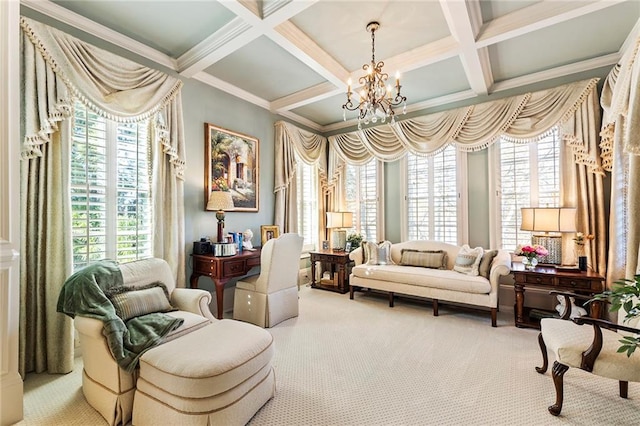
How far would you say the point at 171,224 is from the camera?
10.4ft

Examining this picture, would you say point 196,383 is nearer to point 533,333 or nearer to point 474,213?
point 533,333

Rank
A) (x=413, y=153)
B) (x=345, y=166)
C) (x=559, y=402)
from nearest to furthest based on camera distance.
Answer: (x=559, y=402), (x=413, y=153), (x=345, y=166)

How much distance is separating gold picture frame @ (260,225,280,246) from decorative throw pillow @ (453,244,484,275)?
8.66 feet

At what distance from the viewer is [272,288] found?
327cm

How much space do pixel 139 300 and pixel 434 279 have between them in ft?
10.5

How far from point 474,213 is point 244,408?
3892 millimetres

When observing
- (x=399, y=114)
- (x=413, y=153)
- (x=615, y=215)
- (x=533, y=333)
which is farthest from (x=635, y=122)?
(x=399, y=114)

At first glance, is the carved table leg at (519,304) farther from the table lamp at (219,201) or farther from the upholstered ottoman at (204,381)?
the table lamp at (219,201)

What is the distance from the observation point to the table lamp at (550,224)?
3.16 metres

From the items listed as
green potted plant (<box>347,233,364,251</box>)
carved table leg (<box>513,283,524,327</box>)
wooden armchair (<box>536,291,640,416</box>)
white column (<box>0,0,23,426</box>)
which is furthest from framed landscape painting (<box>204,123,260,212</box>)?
carved table leg (<box>513,283,524,327</box>)

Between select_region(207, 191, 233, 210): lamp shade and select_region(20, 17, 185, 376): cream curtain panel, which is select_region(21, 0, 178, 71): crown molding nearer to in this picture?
select_region(20, 17, 185, 376): cream curtain panel

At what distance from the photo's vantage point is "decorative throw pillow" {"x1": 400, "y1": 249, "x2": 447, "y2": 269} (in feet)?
13.3

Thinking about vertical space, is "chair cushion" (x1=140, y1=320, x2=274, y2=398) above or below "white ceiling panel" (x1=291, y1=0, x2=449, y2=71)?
below

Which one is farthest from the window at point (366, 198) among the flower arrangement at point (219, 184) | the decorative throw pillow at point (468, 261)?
the flower arrangement at point (219, 184)
